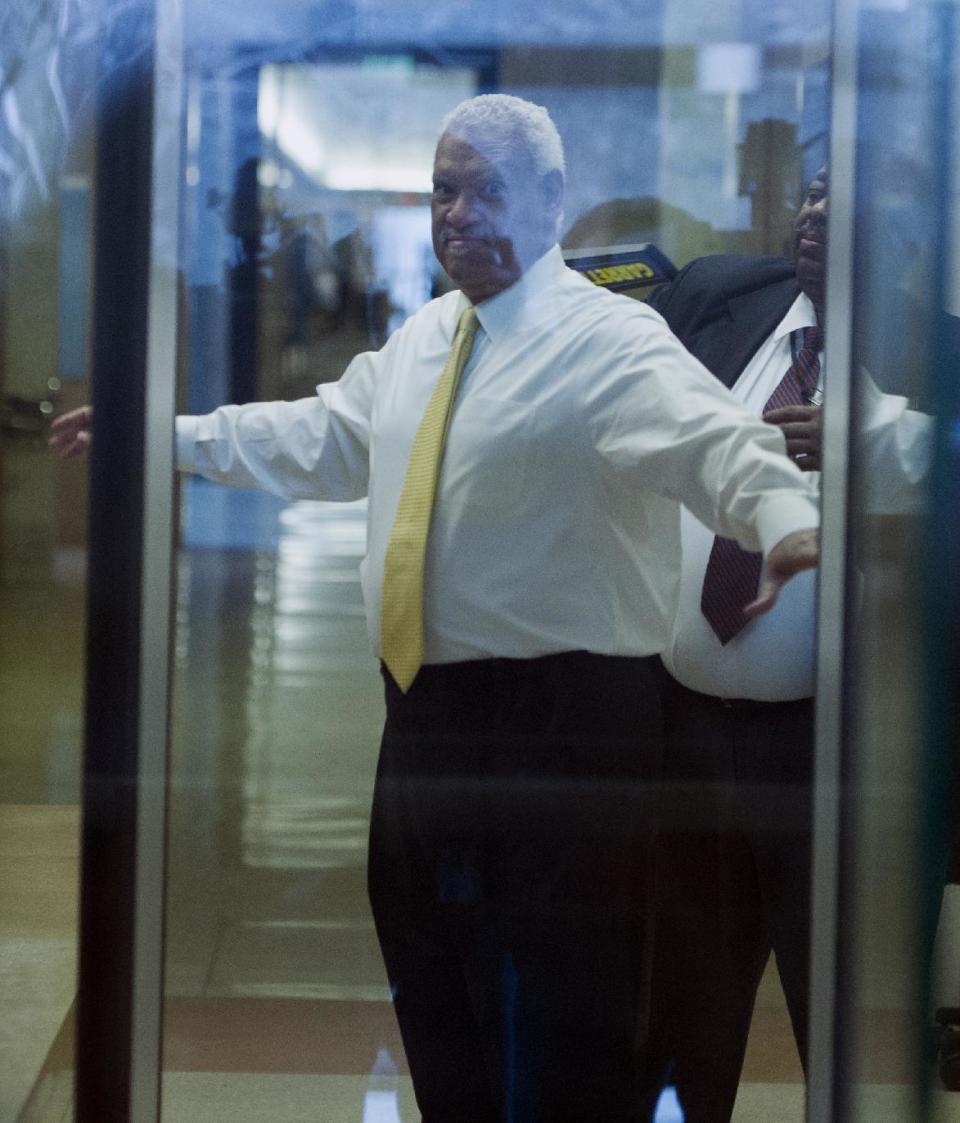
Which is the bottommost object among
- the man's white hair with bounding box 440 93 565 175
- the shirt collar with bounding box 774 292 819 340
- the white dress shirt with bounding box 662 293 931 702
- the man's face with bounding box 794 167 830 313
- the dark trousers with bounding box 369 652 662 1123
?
the dark trousers with bounding box 369 652 662 1123

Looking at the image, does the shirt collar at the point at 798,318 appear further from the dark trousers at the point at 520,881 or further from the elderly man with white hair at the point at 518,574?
the dark trousers at the point at 520,881

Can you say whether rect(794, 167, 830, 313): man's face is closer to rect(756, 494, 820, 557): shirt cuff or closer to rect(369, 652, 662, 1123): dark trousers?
rect(756, 494, 820, 557): shirt cuff

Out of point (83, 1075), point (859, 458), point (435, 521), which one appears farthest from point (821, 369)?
point (83, 1075)

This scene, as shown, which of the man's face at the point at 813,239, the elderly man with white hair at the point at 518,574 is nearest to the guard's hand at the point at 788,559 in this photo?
the elderly man with white hair at the point at 518,574

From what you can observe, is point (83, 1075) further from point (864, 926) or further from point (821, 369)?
point (821, 369)

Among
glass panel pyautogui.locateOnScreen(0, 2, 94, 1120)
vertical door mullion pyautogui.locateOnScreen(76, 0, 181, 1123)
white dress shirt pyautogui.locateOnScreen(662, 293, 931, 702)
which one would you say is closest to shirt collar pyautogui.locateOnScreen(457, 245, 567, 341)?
white dress shirt pyautogui.locateOnScreen(662, 293, 931, 702)

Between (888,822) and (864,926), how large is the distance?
12 cm

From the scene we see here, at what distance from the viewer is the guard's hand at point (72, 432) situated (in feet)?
6.75

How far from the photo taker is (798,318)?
2068 millimetres

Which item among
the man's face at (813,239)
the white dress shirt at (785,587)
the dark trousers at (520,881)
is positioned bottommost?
the dark trousers at (520,881)

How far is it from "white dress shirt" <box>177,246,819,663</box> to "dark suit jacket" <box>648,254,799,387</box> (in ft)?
0.10

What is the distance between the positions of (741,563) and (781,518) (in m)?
0.08

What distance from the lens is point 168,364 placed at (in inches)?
80.2

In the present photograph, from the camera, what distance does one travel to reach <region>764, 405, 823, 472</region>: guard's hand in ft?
6.56
